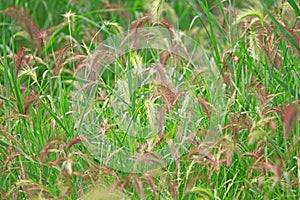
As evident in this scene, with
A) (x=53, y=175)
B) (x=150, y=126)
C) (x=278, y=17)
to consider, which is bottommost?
(x=53, y=175)

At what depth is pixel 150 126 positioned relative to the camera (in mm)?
2682

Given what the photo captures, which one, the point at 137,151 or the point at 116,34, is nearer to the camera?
the point at 137,151

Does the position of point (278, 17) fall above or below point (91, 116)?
above

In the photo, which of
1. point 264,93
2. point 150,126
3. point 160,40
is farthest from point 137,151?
point 160,40

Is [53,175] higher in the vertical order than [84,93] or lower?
lower

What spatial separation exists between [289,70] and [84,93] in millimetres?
798

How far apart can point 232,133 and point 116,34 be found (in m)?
0.92

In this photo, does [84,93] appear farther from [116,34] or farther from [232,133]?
[232,133]

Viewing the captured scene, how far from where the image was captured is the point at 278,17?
3.12m

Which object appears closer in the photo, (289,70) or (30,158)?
(30,158)

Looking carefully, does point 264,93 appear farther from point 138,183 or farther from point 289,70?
point 138,183

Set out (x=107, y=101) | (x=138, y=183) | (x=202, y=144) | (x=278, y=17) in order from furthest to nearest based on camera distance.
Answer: (x=278, y=17), (x=107, y=101), (x=202, y=144), (x=138, y=183)

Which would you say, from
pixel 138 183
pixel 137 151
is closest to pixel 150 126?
pixel 137 151

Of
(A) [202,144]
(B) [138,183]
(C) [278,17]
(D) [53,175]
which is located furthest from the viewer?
(C) [278,17]
